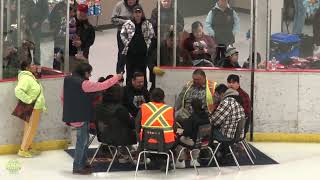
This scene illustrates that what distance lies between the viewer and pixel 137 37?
33.2 ft

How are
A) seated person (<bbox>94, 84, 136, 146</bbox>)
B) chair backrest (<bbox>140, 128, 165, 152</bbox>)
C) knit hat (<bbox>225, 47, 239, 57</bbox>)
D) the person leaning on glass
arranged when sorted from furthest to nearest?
1. knit hat (<bbox>225, 47, 239, 57</bbox>)
2. the person leaning on glass
3. seated person (<bbox>94, 84, 136, 146</bbox>)
4. chair backrest (<bbox>140, 128, 165, 152</bbox>)

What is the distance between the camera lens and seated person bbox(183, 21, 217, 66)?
10.0 m

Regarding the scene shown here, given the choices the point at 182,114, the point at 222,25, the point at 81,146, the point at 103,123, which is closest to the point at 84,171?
the point at 81,146

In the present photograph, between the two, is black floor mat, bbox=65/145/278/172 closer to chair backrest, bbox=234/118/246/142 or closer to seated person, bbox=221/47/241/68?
chair backrest, bbox=234/118/246/142

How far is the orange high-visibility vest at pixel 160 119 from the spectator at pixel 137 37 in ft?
7.91

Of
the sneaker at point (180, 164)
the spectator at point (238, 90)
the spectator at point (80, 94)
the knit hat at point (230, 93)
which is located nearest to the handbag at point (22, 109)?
the spectator at point (80, 94)

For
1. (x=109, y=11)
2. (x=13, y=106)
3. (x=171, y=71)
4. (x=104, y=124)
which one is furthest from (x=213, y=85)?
(x=109, y=11)

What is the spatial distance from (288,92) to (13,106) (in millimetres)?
3936

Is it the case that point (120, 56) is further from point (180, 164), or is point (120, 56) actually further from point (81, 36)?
point (180, 164)

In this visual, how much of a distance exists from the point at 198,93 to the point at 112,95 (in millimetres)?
1405

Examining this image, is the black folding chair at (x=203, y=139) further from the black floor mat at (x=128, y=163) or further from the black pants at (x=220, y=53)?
the black pants at (x=220, y=53)

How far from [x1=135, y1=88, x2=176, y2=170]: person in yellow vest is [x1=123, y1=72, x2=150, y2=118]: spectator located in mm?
928

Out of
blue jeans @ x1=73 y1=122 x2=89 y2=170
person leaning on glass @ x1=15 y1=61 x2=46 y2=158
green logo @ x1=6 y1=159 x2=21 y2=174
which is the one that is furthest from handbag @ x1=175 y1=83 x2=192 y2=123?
green logo @ x1=6 y1=159 x2=21 y2=174

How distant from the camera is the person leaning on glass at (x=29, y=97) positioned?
8586mm
